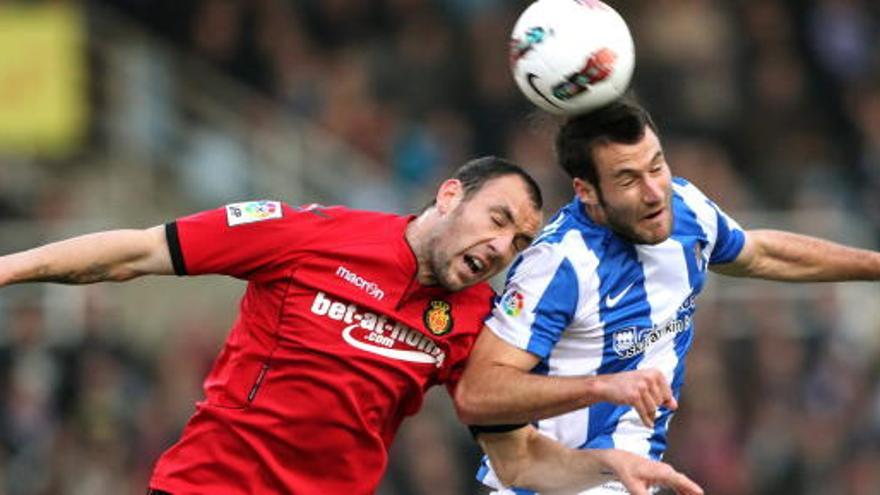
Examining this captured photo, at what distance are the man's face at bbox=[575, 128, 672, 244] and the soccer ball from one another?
0.65 feet

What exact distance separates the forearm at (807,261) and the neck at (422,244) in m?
1.41

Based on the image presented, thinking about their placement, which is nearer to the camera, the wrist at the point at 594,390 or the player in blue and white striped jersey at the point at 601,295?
the wrist at the point at 594,390

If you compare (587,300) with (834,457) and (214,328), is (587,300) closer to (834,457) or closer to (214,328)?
(834,457)

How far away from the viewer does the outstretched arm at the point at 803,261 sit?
7.39 meters

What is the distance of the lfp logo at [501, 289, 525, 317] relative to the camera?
659 centimetres

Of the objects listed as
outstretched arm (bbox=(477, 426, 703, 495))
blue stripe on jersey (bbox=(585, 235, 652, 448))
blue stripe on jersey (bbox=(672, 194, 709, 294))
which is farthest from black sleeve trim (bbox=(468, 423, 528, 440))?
blue stripe on jersey (bbox=(672, 194, 709, 294))

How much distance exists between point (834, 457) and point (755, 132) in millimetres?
3629

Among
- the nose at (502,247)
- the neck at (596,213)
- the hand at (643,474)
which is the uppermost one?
the neck at (596,213)

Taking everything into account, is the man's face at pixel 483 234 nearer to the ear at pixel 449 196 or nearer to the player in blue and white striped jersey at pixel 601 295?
the ear at pixel 449 196

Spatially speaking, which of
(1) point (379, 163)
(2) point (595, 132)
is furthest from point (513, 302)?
(1) point (379, 163)

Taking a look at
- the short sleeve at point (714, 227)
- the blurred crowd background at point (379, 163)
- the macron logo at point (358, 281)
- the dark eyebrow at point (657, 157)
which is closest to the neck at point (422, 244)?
the macron logo at point (358, 281)

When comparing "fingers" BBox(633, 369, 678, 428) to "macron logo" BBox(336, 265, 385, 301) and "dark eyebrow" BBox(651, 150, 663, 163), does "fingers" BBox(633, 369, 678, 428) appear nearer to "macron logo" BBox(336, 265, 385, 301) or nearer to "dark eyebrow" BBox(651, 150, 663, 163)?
"dark eyebrow" BBox(651, 150, 663, 163)

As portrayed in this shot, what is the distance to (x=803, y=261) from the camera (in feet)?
24.4

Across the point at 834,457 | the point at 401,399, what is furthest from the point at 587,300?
the point at 834,457
